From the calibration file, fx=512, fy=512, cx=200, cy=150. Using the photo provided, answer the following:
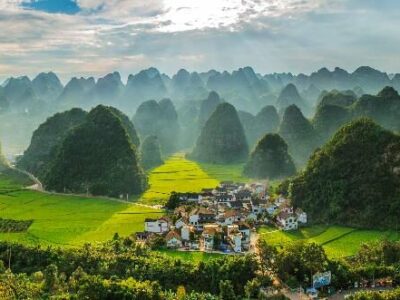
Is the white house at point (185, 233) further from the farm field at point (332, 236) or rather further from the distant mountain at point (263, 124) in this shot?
the distant mountain at point (263, 124)

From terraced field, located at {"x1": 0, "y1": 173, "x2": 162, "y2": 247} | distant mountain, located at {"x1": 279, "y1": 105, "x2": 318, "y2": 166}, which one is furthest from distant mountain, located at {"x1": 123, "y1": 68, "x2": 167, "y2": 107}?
terraced field, located at {"x1": 0, "y1": 173, "x2": 162, "y2": 247}

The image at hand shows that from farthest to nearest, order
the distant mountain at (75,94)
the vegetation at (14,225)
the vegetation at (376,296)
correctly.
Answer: the distant mountain at (75,94) < the vegetation at (14,225) < the vegetation at (376,296)

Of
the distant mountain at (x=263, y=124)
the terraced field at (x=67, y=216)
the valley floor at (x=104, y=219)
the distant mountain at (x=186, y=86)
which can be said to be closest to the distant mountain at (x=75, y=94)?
the distant mountain at (x=186, y=86)

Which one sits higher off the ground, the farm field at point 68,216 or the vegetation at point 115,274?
the vegetation at point 115,274

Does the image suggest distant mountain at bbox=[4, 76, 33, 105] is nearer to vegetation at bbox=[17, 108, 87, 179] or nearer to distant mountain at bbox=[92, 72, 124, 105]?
distant mountain at bbox=[92, 72, 124, 105]

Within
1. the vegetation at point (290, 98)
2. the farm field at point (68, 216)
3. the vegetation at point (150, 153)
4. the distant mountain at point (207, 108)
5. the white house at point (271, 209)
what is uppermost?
the vegetation at point (290, 98)

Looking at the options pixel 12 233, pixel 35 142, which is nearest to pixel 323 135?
pixel 35 142
